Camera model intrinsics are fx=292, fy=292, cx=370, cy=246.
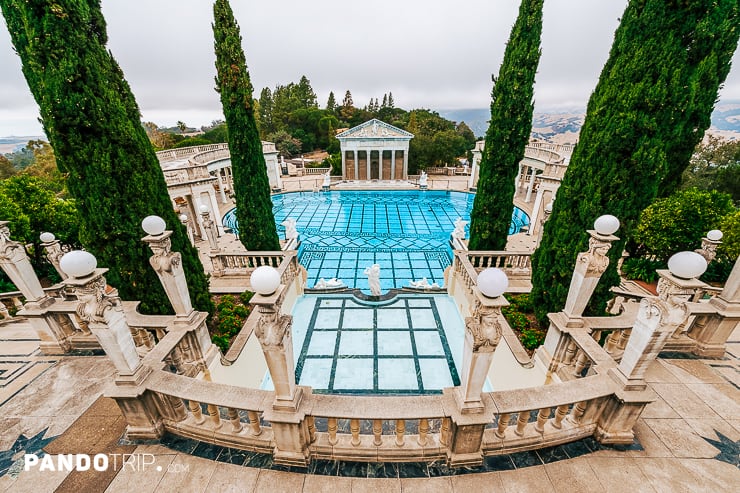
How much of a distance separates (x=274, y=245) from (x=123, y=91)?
7.18 metres

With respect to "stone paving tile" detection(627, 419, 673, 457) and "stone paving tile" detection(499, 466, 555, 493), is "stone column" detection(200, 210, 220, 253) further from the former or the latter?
"stone paving tile" detection(627, 419, 673, 457)

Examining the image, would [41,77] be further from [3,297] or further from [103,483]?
[3,297]

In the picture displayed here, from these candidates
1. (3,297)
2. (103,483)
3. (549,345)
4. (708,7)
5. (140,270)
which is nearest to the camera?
(103,483)

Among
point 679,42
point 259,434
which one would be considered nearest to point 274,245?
point 259,434

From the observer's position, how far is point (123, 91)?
23.3ft

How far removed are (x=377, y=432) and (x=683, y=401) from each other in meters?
5.68

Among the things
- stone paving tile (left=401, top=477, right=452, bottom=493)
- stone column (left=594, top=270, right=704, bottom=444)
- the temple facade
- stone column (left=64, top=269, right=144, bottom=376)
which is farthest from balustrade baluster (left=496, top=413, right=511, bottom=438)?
the temple facade

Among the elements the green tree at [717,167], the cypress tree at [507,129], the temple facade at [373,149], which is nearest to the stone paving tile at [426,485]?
the cypress tree at [507,129]

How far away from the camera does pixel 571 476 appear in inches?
164

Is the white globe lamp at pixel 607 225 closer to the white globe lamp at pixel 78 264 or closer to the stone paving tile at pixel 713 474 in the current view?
the stone paving tile at pixel 713 474

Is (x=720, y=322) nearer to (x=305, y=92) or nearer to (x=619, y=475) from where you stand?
(x=619, y=475)

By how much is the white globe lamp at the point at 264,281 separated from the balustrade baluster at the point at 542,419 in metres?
4.31

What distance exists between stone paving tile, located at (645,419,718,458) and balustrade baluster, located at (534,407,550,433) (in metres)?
2.01

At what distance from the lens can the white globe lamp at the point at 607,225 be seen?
4.94 m
